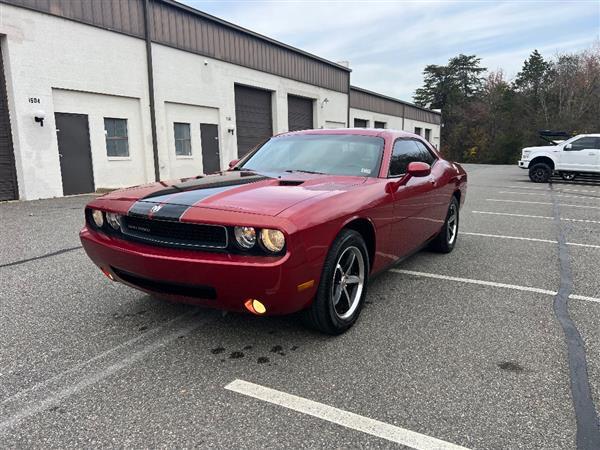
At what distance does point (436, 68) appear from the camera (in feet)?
231

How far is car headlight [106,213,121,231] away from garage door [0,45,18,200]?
1036 cm

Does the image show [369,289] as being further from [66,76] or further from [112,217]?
[66,76]

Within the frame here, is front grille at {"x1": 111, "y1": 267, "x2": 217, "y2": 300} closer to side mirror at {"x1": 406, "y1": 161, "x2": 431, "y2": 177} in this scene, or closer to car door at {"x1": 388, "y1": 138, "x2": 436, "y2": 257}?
car door at {"x1": 388, "y1": 138, "x2": 436, "y2": 257}

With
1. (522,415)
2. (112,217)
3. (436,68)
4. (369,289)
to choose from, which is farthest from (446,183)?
(436,68)

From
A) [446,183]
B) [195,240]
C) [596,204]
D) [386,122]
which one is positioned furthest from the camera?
[386,122]

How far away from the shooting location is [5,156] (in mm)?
11430

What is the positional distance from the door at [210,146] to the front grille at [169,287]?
49.4 ft

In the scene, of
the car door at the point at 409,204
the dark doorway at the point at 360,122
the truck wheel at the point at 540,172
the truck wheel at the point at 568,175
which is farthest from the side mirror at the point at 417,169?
the dark doorway at the point at 360,122

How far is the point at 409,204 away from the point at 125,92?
12.5 meters

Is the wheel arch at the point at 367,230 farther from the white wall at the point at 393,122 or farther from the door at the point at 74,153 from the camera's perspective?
the white wall at the point at 393,122

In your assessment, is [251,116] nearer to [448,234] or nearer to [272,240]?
[448,234]

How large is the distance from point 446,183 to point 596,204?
8.48 m

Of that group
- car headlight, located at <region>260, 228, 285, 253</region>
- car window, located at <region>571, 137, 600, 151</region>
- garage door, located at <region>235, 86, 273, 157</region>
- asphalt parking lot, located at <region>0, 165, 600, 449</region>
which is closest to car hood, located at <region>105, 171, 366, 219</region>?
car headlight, located at <region>260, 228, 285, 253</region>

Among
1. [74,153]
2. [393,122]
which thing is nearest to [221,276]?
[74,153]
